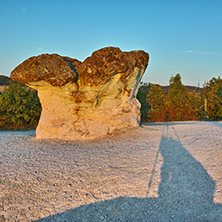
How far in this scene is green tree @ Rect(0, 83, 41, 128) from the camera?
13695 mm

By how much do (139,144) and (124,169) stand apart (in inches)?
90.9

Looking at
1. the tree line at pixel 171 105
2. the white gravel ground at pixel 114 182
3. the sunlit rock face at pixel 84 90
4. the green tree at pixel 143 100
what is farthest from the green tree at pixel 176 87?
the white gravel ground at pixel 114 182

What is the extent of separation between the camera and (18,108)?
542 inches

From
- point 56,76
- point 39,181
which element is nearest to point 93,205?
point 39,181

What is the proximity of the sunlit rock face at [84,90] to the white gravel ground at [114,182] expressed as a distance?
5.07 feet

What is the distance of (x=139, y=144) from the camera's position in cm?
735

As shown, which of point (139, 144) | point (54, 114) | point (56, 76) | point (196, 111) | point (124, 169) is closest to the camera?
point (124, 169)

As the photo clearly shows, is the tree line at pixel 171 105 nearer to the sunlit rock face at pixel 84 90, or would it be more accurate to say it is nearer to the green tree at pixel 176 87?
the green tree at pixel 176 87

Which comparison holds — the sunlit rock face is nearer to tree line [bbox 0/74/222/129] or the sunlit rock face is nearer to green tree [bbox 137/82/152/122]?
tree line [bbox 0/74/222/129]

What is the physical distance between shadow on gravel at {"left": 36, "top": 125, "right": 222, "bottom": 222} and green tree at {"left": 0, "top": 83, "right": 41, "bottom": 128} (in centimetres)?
1128

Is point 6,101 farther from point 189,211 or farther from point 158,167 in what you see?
point 189,211

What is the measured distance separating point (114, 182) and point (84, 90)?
15.6 ft

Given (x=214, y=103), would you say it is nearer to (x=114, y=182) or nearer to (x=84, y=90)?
(x=84, y=90)

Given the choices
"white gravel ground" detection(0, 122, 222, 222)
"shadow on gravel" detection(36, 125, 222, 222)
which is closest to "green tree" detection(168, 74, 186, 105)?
"white gravel ground" detection(0, 122, 222, 222)
